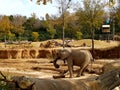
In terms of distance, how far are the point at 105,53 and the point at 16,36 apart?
32773mm

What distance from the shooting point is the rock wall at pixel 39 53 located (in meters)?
35.8

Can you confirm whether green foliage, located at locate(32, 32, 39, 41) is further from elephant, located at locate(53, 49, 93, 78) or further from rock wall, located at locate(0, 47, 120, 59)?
elephant, located at locate(53, 49, 93, 78)

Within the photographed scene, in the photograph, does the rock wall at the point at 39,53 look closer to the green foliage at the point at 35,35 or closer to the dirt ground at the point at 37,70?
the dirt ground at the point at 37,70

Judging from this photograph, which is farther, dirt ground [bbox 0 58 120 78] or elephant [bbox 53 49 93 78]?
dirt ground [bbox 0 58 120 78]

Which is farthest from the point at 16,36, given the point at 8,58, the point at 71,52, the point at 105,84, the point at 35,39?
the point at 105,84

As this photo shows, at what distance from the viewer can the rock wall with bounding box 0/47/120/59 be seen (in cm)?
3578

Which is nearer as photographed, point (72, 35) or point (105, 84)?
point (105, 84)

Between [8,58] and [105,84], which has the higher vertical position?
[105,84]

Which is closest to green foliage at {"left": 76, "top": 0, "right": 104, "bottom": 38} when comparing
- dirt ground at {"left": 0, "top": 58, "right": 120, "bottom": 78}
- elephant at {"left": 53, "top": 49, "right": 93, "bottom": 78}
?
dirt ground at {"left": 0, "top": 58, "right": 120, "bottom": 78}

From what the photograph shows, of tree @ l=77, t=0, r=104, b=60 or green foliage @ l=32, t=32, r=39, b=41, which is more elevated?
tree @ l=77, t=0, r=104, b=60

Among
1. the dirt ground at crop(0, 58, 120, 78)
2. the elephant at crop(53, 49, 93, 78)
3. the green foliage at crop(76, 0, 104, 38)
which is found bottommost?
the dirt ground at crop(0, 58, 120, 78)

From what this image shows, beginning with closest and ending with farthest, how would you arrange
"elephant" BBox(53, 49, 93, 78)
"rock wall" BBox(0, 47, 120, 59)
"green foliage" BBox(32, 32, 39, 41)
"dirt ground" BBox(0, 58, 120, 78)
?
"elephant" BBox(53, 49, 93, 78), "dirt ground" BBox(0, 58, 120, 78), "rock wall" BBox(0, 47, 120, 59), "green foliage" BBox(32, 32, 39, 41)

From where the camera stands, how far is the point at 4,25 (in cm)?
5531

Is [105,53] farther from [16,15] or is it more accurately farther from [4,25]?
[16,15]
